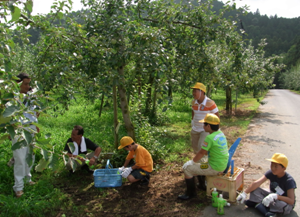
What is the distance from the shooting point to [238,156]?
21.6ft

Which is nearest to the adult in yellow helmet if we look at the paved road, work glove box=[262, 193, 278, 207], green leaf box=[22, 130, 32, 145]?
the paved road

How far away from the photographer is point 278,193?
3684mm

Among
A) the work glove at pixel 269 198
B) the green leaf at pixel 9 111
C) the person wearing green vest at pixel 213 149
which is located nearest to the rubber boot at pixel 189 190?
the person wearing green vest at pixel 213 149

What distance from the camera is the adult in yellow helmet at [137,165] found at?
465cm

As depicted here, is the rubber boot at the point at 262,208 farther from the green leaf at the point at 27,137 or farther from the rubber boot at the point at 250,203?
the green leaf at the point at 27,137

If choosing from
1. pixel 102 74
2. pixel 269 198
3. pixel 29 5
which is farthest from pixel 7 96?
pixel 269 198

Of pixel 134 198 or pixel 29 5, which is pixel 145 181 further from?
pixel 29 5

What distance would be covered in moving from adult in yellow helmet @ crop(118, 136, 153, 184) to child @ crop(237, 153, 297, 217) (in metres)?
1.86

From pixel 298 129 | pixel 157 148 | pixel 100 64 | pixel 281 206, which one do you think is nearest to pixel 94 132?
pixel 157 148

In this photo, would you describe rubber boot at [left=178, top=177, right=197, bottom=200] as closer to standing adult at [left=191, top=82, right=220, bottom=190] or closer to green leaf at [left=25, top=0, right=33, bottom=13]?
standing adult at [left=191, top=82, right=220, bottom=190]

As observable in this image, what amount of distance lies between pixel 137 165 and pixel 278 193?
7.64 ft

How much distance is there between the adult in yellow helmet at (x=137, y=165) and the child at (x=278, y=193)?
73.2 inches

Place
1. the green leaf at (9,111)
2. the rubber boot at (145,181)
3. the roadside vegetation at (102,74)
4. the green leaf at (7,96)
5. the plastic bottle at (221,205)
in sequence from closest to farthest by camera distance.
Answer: the green leaf at (9,111) < the green leaf at (7,96) < the roadside vegetation at (102,74) < the plastic bottle at (221,205) < the rubber boot at (145,181)

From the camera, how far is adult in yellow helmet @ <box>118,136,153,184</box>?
4.65 metres
